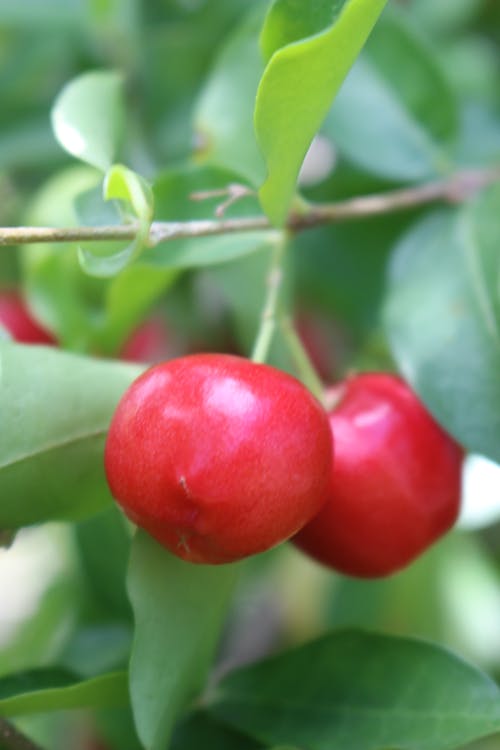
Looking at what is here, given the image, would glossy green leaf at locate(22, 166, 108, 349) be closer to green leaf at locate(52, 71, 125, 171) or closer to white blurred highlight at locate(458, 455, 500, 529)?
green leaf at locate(52, 71, 125, 171)

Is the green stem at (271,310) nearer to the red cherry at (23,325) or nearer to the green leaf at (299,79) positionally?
the green leaf at (299,79)

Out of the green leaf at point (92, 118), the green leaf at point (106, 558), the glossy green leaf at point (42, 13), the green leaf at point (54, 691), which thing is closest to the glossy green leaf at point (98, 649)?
the green leaf at point (106, 558)

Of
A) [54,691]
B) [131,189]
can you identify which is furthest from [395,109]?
[54,691]

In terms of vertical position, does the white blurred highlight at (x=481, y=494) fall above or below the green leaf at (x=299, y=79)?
below

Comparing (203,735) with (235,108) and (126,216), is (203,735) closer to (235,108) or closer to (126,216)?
(126,216)

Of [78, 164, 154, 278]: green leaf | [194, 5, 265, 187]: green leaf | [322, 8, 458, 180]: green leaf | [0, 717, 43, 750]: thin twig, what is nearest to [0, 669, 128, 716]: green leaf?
[0, 717, 43, 750]: thin twig

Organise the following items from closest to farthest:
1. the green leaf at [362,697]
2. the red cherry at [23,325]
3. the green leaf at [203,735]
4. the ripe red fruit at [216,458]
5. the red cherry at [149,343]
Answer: the ripe red fruit at [216,458] → the green leaf at [362,697] → the green leaf at [203,735] → the red cherry at [23,325] → the red cherry at [149,343]
